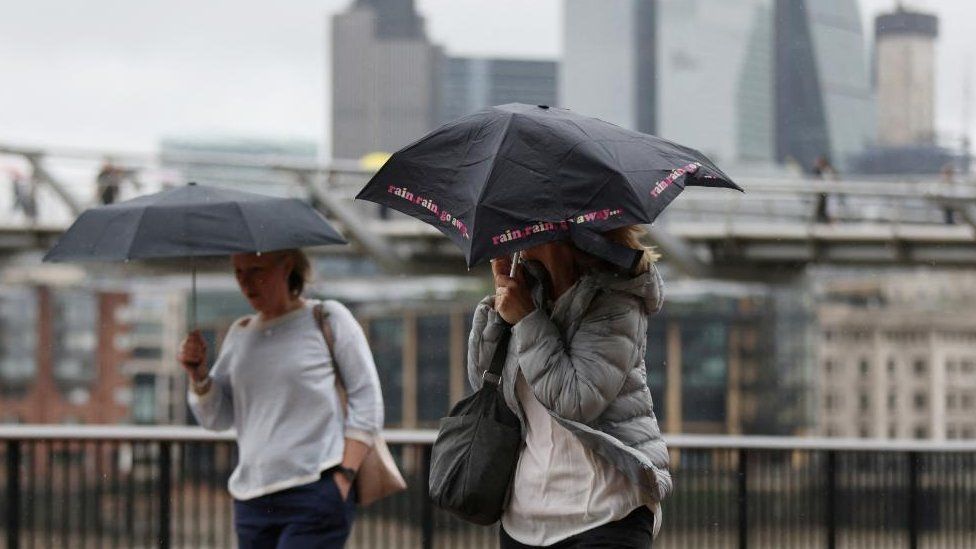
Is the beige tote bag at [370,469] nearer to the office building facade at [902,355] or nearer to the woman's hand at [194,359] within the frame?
the woman's hand at [194,359]

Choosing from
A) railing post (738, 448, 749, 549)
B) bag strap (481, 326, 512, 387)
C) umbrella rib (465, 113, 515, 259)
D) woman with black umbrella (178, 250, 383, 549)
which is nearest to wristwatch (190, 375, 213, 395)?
woman with black umbrella (178, 250, 383, 549)

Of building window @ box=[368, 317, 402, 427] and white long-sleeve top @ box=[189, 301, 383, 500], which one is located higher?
white long-sleeve top @ box=[189, 301, 383, 500]

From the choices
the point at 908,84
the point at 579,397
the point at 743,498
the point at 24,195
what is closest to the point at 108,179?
the point at 24,195

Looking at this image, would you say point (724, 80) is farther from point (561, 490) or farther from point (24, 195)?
point (561, 490)

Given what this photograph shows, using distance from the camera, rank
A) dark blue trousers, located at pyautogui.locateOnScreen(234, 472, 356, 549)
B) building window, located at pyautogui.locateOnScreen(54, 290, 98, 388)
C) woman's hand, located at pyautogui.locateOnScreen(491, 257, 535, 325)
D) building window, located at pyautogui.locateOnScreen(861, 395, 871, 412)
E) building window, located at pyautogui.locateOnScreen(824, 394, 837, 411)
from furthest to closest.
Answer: building window, located at pyautogui.locateOnScreen(54, 290, 98, 388)
building window, located at pyautogui.locateOnScreen(824, 394, 837, 411)
building window, located at pyautogui.locateOnScreen(861, 395, 871, 412)
dark blue trousers, located at pyautogui.locateOnScreen(234, 472, 356, 549)
woman's hand, located at pyautogui.locateOnScreen(491, 257, 535, 325)

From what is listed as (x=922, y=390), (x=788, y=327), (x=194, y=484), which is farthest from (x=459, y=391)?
(x=194, y=484)

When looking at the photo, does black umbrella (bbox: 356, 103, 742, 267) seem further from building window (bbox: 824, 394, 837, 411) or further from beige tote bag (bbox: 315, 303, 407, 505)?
building window (bbox: 824, 394, 837, 411)

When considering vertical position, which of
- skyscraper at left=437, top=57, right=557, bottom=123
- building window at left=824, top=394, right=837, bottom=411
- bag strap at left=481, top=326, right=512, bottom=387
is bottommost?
building window at left=824, top=394, right=837, bottom=411

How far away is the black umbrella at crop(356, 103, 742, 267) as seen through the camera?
2.89 metres

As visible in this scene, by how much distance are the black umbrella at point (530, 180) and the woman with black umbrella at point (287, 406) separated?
1.38 meters

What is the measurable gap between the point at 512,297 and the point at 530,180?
0.28 meters

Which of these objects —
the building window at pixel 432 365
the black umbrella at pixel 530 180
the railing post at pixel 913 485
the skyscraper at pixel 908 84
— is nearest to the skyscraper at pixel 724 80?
the skyscraper at pixel 908 84

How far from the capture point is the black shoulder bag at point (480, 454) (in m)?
3.10

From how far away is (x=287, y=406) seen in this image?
4.41m
